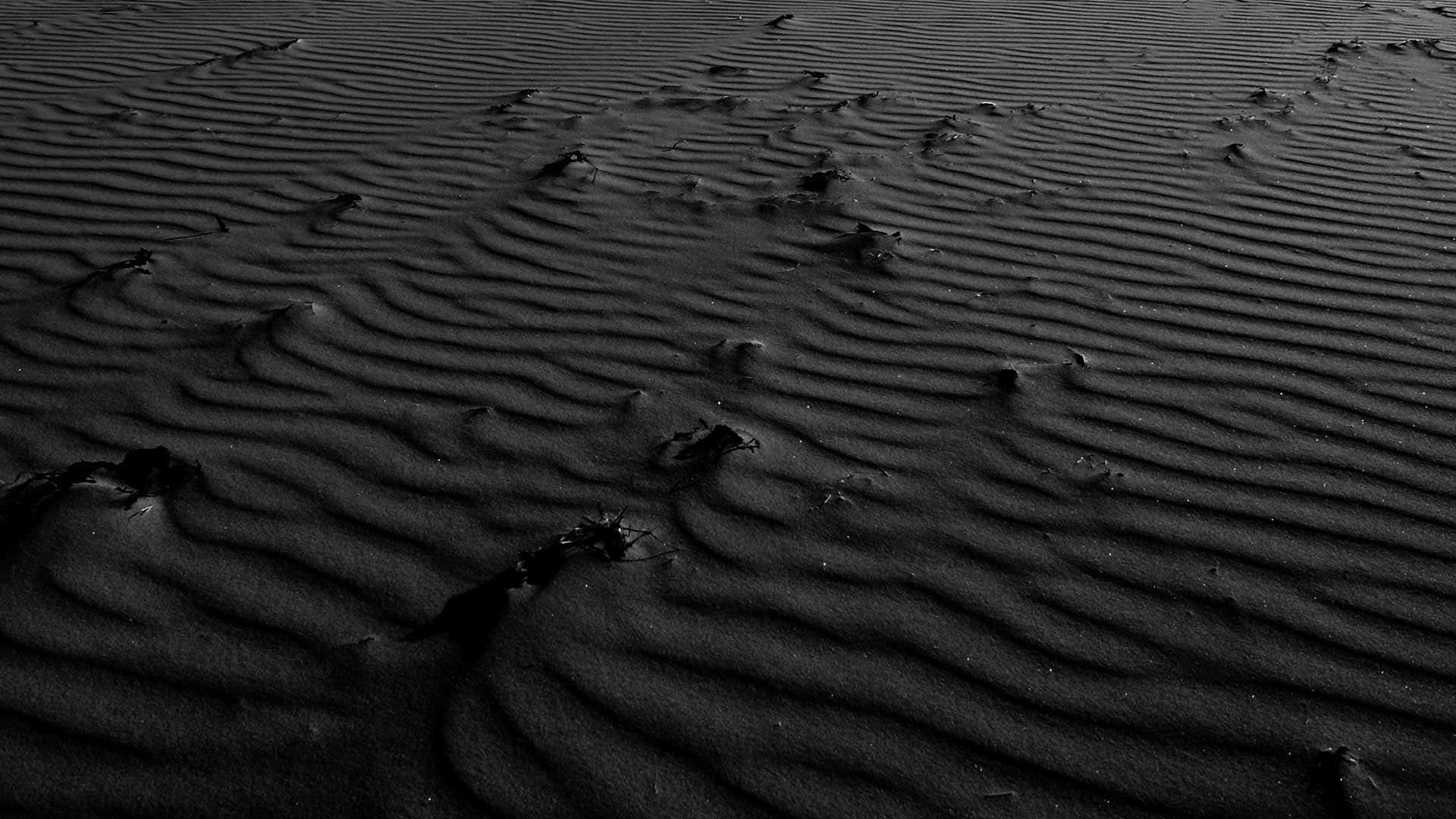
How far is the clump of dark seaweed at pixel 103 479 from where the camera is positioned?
104 inches

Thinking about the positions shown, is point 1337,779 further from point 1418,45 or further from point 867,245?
point 1418,45

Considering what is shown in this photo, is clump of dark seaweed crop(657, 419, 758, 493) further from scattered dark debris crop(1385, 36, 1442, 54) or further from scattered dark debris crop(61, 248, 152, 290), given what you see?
scattered dark debris crop(1385, 36, 1442, 54)

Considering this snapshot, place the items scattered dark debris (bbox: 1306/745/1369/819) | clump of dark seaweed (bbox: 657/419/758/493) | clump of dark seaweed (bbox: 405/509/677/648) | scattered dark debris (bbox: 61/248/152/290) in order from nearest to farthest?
1. scattered dark debris (bbox: 1306/745/1369/819)
2. clump of dark seaweed (bbox: 405/509/677/648)
3. clump of dark seaweed (bbox: 657/419/758/493)
4. scattered dark debris (bbox: 61/248/152/290)

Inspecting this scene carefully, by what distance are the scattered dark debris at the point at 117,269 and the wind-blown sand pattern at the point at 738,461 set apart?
2 centimetres

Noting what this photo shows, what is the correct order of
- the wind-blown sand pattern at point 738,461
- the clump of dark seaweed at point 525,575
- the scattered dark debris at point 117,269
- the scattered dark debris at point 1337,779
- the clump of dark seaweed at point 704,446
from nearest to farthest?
the scattered dark debris at point 1337,779
the wind-blown sand pattern at point 738,461
the clump of dark seaweed at point 525,575
the clump of dark seaweed at point 704,446
the scattered dark debris at point 117,269

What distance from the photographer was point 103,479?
2762 millimetres

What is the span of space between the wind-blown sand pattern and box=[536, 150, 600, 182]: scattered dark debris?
17cm

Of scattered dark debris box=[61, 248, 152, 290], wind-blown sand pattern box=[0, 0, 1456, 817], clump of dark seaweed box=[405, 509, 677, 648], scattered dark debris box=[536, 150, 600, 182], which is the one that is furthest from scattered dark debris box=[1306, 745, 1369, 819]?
scattered dark debris box=[61, 248, 152, 290]

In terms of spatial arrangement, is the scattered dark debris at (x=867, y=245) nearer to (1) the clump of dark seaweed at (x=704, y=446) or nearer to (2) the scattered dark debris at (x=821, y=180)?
(2) the scattered dark debris at (x=821, y=180)

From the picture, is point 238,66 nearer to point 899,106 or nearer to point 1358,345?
point 899,106

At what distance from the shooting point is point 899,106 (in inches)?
225

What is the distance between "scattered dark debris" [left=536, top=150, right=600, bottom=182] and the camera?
Answer: 471cm

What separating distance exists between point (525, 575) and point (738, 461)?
69cm

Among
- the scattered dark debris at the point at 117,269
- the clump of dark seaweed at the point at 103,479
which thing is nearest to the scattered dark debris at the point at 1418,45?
the scattered dark debris at the point at 117,269
